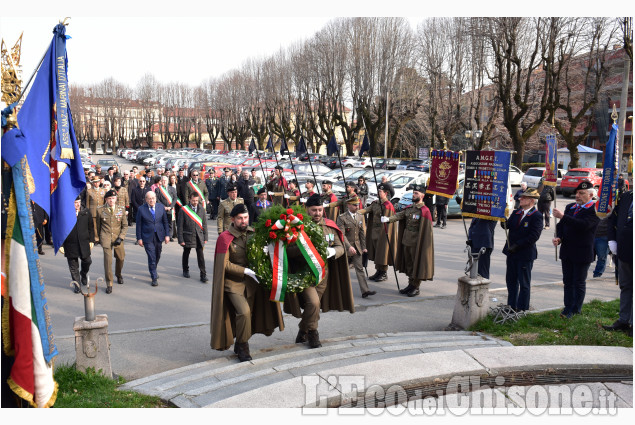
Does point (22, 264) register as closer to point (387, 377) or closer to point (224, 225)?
point (387, 377)

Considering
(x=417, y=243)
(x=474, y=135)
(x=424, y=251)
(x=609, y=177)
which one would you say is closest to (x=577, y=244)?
(x=609, y=177)

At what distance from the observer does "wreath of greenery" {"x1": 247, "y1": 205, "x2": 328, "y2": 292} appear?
655 cm

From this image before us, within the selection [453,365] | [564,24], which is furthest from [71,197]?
[564,24]

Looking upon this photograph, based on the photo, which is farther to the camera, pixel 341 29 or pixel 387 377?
pixel 341 29

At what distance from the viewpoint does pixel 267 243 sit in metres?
6.68

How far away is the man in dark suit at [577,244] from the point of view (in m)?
7.92

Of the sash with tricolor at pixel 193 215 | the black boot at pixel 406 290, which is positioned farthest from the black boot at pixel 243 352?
the sash with tricolor at pixel 193 215

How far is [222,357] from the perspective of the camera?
21.9 feet

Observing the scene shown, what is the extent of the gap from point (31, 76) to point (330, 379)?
12.9 ft

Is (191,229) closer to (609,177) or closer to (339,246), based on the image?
(339,246)


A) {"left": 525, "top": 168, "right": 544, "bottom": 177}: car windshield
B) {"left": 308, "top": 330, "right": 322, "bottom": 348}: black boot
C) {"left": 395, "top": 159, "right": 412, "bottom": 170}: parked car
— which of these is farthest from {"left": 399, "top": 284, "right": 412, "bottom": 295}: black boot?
{"left": 395, "top": 159, "right": 412, "bottom": 170}: parked car

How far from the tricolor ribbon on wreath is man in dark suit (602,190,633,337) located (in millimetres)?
3924

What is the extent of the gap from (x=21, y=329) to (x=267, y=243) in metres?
3.00

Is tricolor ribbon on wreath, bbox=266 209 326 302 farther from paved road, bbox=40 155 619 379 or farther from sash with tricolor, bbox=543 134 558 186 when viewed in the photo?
sash with tricolor, bbox=543 134 558 186
